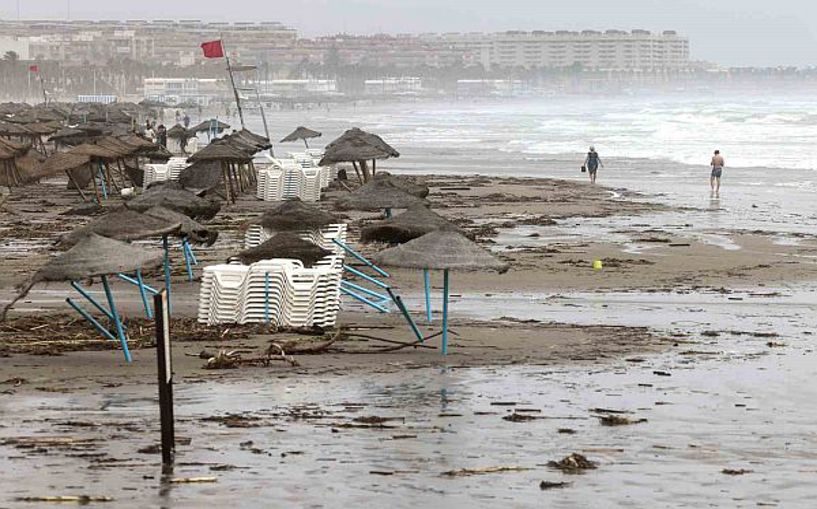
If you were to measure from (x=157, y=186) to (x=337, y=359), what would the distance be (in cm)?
968

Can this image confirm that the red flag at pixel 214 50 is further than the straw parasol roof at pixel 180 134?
No

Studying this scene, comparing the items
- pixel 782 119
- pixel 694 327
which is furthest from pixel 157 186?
pixel 782 119

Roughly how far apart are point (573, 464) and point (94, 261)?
232 inches

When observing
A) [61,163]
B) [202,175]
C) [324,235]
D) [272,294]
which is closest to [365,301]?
[272,294]

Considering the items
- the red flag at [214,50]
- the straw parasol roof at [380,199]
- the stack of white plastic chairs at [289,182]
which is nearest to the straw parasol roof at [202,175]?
the stack of white plastic chairs at [289,182]

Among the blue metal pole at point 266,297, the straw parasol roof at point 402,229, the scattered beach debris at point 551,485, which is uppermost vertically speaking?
the straw parasol roof at point 402,229

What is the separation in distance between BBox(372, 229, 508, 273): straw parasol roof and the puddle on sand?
110 centimetres

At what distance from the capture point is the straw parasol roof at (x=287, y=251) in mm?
19656

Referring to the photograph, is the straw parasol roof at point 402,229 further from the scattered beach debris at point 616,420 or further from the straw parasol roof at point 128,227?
the scattered beach debris at point 616,420

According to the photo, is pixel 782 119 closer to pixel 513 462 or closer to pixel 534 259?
pixel 534 259

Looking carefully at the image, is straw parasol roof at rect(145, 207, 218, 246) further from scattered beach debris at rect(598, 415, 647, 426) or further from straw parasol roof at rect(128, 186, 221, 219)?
scattered beach debris at rect(598, 415, 647, 426)

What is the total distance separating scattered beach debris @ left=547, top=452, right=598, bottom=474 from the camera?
11477mm

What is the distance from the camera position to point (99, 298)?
21.0 metres

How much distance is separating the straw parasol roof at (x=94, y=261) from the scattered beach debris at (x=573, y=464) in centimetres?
545
